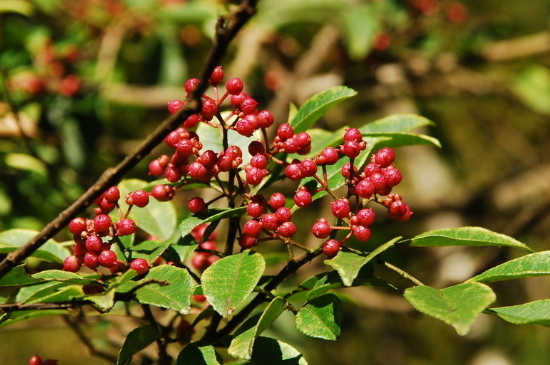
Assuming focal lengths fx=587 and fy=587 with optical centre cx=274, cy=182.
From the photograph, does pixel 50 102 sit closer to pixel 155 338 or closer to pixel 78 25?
pixel 78 25

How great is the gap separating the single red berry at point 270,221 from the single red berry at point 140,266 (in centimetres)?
18

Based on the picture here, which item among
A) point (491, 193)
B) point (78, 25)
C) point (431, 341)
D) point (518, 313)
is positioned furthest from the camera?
point (431, 341)

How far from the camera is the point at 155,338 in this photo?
0.88 meters

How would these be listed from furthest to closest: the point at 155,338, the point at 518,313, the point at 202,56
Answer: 1. the point at 202,56
2. the point at 155,338
3. the point at 518,313

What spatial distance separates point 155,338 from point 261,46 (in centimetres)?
202

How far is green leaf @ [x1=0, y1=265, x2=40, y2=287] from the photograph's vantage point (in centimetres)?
81

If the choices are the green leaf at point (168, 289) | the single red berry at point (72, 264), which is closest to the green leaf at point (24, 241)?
the single red berry at point (72, 264)

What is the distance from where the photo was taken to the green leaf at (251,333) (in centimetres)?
71

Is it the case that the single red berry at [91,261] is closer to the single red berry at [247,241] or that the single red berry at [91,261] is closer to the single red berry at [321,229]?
the single red berry at [247,241]

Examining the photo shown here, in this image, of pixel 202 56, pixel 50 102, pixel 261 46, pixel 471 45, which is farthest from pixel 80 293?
pixel 202 56

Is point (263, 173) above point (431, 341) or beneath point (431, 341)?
above

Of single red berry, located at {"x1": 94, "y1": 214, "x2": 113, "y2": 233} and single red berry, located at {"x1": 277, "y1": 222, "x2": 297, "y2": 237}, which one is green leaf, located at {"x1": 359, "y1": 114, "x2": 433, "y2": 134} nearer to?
single red berry, located at {"x1": 277, "y1": 222, "x2": 297, "y2": 237}

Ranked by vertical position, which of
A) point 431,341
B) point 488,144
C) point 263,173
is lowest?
point 431,341

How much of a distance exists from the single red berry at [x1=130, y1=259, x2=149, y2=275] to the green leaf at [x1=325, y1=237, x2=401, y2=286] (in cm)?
26
